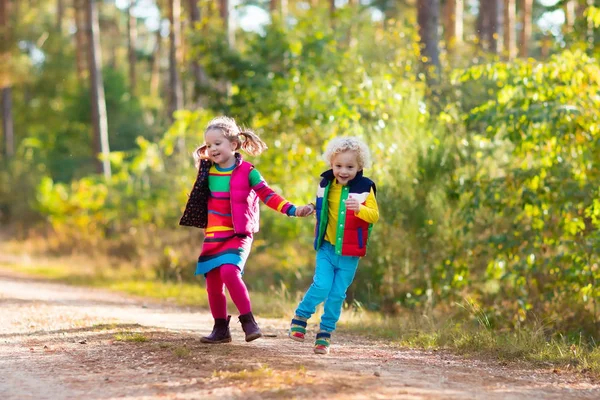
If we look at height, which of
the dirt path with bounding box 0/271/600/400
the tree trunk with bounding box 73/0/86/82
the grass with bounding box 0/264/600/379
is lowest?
the grass with bounding box 0/264/600/379

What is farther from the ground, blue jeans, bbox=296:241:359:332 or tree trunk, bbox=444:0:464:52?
tree trunk, bbox=444:0:464:52

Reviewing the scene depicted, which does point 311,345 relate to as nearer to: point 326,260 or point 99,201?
point 326,260

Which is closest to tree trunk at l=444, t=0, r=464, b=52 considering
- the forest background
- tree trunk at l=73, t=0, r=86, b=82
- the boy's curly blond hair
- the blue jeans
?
the forest background

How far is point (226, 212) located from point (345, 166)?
3.29 feet

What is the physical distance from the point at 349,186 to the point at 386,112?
5.66 metres

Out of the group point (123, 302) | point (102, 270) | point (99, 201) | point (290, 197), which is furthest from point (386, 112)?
point (99, 201)

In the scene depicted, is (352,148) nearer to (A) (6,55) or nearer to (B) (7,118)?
(A) (6,55)

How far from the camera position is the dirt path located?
518 cm

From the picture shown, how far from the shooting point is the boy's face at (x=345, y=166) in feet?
21.6

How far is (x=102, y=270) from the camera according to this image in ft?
53.1

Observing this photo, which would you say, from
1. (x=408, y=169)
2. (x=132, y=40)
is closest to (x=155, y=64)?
(x=132, y=40)

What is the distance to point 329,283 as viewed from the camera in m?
6.66

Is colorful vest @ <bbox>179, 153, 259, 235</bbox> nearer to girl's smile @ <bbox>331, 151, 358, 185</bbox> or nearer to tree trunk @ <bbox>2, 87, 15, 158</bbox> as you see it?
girl's smile @ <bbox>331, 151, 358, 185</bbox>

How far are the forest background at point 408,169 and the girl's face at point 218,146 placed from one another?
317 centimetres
